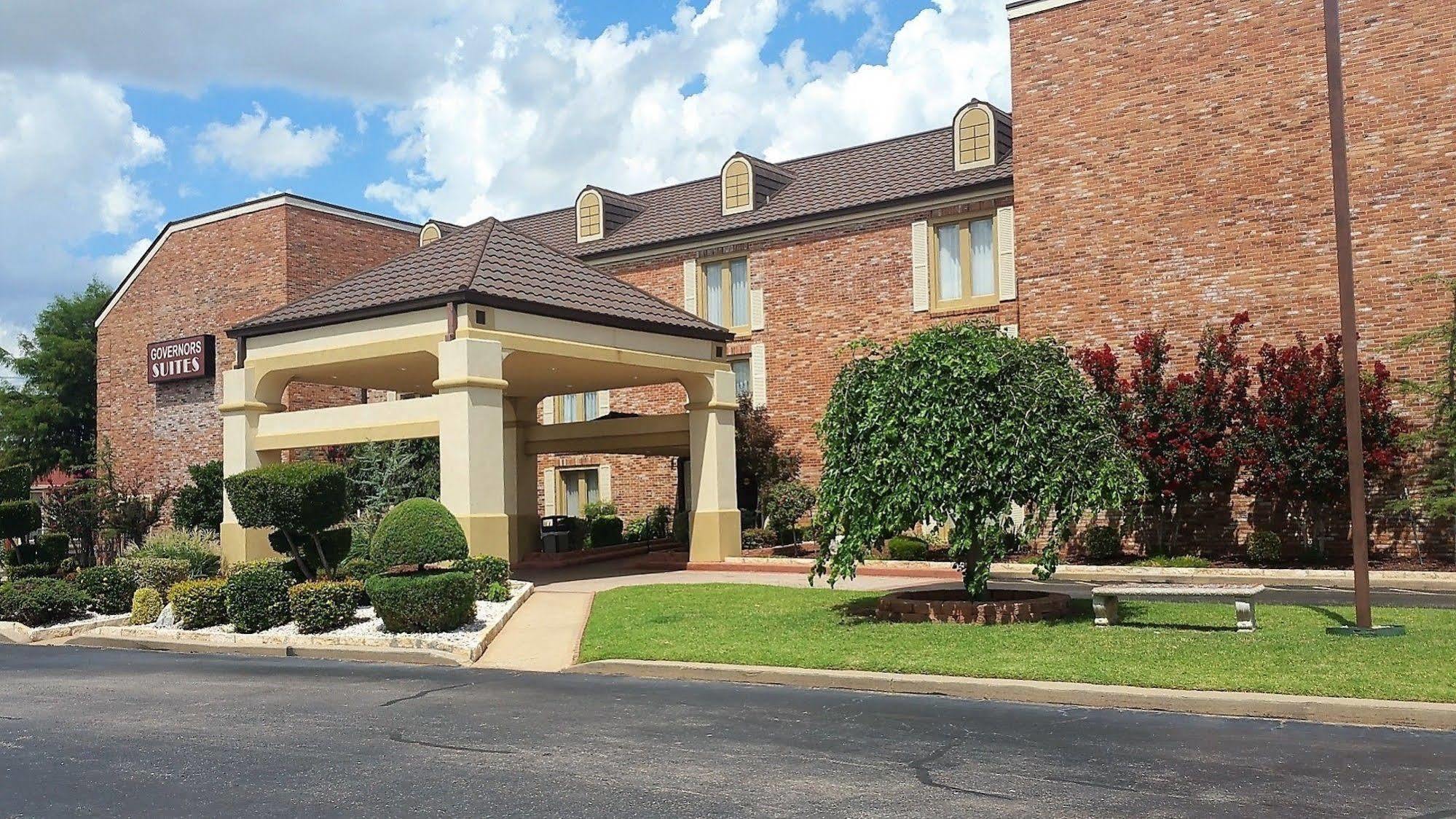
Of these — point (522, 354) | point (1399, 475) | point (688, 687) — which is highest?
point (522, 354)

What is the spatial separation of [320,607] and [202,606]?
8.02 feet

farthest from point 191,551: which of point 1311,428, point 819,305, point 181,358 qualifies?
point 1311,428

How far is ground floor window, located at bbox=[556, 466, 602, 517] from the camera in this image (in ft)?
122

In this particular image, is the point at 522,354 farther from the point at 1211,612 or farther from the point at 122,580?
Answer: the point at 1211,612

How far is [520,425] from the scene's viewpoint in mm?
29703

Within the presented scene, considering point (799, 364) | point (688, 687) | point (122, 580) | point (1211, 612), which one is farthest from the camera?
point (799, 364)

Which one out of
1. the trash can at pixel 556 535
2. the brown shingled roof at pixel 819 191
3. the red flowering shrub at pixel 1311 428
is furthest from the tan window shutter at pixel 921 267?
the trash can at pixel 556 535

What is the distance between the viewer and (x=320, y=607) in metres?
16.9

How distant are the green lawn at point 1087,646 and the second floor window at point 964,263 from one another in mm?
13893

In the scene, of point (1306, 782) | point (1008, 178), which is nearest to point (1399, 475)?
point (1008, 178)

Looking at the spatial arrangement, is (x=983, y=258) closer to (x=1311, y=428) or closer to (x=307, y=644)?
(x=1311, y=428)

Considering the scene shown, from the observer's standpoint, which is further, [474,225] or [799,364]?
[799,364]

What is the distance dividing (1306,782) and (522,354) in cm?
1667

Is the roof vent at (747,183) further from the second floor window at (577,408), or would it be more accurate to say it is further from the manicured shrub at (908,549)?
the manicured shrub at (908,549)
